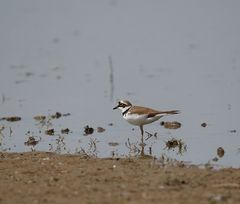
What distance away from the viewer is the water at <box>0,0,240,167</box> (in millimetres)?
11719

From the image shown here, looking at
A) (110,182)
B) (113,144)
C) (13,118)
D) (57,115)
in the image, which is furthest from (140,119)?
(110,182)

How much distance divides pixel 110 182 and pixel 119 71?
8.34m

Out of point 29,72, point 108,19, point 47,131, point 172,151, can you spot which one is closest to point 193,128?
point 172,151

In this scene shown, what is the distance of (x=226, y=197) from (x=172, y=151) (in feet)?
10.5

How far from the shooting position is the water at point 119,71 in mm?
11719

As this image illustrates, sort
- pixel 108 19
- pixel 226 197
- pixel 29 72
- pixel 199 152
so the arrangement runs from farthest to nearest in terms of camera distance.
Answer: pixel 108 19, pixel 29 72, pixel 199 152, pixel 226 197

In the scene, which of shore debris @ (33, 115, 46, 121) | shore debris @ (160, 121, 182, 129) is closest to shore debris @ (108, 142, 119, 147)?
shore debris @ (160, 121, 182, 129)

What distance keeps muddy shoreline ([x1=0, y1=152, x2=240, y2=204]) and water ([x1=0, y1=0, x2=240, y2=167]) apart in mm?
987

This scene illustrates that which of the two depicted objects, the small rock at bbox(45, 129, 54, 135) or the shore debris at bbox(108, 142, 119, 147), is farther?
the small rock at bbox(45, 129, 54, 135)

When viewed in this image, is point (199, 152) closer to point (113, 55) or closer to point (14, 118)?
point (14, 118)

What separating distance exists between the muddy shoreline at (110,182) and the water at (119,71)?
99cm

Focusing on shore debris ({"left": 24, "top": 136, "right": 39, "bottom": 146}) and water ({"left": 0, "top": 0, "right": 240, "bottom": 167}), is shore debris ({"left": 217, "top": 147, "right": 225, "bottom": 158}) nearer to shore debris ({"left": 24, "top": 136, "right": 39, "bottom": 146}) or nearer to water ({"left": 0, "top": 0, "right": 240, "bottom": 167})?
water ({"left": 0, "top": 0, "right": 240, "bottom": 167})

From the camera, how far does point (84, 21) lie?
73.0 feet

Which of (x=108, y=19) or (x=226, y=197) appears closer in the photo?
(x=226, y=197)
